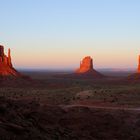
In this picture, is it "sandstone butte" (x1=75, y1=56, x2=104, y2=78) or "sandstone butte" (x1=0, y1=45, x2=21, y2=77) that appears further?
"sandstone butte" (x1=75, y1=56, x2=104, y2=78)

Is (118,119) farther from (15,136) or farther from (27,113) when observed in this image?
(15,136)

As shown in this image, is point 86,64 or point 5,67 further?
point 86,64

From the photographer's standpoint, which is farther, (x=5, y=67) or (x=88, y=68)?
(x=88, y=68)

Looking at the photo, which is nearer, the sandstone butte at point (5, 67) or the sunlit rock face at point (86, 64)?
the sandstone butte at point (5, 67)

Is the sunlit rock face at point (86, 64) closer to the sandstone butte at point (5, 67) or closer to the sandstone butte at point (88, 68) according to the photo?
the sandstone butte at point (88, 68)

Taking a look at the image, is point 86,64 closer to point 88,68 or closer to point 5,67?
point 88,68

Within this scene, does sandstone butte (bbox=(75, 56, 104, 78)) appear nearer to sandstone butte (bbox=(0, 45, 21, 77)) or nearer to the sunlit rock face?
the sunlit rock face

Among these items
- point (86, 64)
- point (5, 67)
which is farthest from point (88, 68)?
point (5, 67)

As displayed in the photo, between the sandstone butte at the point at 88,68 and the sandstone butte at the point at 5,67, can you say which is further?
the sandstone butte at the point at 88,68

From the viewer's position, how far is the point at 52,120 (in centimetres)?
1811

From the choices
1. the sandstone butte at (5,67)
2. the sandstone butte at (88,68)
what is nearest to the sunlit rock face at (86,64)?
the sandstone butte at (88,68)

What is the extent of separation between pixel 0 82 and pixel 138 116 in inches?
2251

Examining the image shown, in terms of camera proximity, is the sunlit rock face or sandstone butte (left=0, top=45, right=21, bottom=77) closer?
sandstone butte (left=0, top=45, right=21, bottom=77)

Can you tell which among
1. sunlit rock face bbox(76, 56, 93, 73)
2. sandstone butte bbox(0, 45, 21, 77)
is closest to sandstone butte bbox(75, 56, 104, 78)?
sunlit rock face bbox(76, 56, 93, 73)
